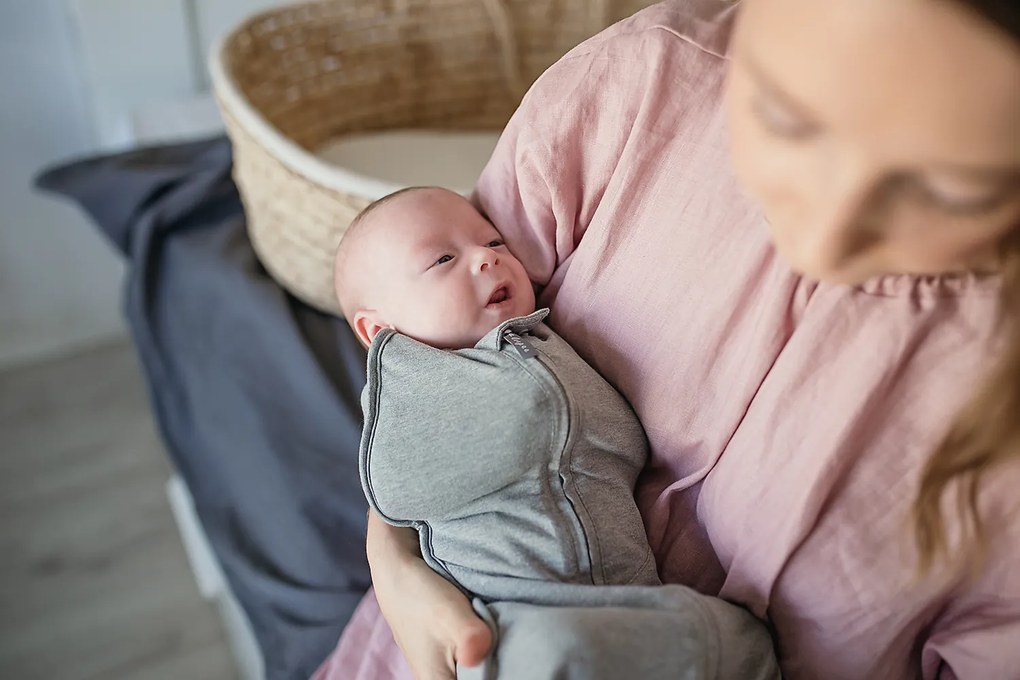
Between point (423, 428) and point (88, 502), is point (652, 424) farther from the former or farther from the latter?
point (88, 502)

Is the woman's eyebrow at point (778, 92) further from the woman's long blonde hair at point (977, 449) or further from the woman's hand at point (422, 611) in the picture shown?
the woman's hand at point (422, 611)

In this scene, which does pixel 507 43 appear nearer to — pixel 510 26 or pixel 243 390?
pixel 510 26

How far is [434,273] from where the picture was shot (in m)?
0.72

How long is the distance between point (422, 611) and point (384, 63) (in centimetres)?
98

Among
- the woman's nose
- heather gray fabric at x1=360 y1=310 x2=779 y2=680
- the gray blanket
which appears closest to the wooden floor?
the gray blanket

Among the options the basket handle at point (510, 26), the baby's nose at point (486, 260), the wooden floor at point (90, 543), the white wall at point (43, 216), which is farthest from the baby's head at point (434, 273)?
the white wall at point (43, 216)

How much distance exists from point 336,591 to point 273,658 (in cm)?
10

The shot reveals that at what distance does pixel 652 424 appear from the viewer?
25.5 inches

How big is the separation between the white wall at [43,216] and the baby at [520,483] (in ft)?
3.72

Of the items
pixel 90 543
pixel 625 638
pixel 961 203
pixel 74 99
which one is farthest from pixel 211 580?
pixel 961 203

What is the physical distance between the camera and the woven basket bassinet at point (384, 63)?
1.23 meters

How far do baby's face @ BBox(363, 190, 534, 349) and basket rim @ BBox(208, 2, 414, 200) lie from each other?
0.18 m

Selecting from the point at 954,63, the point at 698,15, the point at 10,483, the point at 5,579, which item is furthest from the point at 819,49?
the point at 10,483

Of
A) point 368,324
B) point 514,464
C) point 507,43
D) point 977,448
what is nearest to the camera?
point 977,448
